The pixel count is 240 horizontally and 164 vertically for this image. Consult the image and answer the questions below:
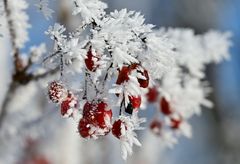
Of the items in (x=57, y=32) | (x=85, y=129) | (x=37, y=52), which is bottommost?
(x=85, y=129)

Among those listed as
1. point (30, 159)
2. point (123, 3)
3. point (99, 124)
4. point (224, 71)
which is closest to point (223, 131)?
point (224, 71)

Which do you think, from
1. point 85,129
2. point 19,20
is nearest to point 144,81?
point 85,129

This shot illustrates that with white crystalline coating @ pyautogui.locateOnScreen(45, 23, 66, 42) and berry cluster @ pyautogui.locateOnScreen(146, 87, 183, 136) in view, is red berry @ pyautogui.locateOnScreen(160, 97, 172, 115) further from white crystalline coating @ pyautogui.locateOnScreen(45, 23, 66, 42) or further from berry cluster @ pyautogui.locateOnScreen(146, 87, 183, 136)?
white crystalline coating @ pyautogui.locateOnScreen(45, 23, 66, 42)

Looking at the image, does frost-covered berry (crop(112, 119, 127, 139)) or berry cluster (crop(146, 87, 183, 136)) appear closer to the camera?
frost-covered berry (crop(112, 119, 127, 139))

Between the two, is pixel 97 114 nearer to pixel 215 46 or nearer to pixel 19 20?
pixel 19 20

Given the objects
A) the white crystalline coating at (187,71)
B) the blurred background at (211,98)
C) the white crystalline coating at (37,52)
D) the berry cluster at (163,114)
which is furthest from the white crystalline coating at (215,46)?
the blurred background at (211,98)

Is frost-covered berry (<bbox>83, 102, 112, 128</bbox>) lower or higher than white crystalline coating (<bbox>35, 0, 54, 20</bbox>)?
lower

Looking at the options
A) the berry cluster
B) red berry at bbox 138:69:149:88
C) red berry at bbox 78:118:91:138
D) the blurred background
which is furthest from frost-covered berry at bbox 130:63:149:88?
the blurred background
